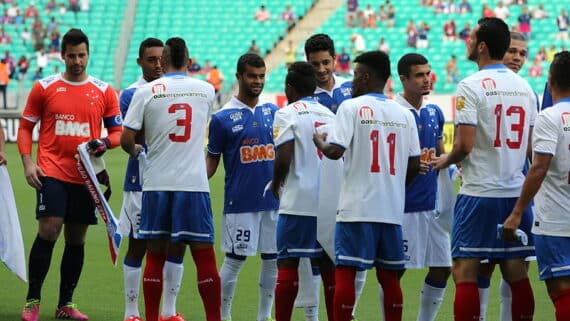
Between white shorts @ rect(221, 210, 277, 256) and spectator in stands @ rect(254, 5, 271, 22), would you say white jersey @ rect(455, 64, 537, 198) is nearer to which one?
white shorts @ rect(221, 210, 277, 256)

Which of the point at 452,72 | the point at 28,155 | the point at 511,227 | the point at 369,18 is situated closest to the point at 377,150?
the point at 511,227

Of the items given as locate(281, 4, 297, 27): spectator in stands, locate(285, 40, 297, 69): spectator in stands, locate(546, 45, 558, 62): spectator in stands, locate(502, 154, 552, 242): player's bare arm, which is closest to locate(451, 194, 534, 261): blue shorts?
locate(502, 154, 552, 242): player's bare arm

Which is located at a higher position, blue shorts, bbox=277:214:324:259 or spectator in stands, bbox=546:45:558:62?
spectator in stands, bbox=546:45:558:62

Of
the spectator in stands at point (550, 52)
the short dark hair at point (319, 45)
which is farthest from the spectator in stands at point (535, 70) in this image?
the short dark hair at point (319, 45)

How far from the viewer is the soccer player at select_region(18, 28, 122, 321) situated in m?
8.96

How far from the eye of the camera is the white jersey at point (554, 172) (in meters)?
6.89

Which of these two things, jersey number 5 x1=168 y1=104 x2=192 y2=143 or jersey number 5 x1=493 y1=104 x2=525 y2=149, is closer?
jersey number 5 x1=493 y1=104 x2=525 y2=149

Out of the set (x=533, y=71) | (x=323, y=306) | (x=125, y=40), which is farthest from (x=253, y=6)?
(x=323, y=306)

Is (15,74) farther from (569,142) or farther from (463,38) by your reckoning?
(569,142)

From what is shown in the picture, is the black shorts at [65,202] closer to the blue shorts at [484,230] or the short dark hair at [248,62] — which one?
the short dark hair at [248,62]

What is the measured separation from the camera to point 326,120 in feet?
27.0

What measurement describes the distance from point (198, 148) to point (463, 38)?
30026 mm

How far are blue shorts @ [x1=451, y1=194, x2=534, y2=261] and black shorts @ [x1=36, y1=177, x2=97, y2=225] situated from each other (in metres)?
3.13

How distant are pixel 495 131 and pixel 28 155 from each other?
12.2ft
